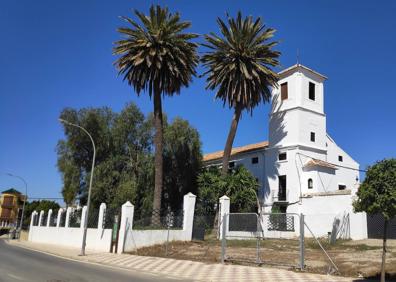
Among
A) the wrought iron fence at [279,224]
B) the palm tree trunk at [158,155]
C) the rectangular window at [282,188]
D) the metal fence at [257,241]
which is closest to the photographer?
the metal fence at [257,241]

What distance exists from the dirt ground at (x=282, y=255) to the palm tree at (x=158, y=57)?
7.78m

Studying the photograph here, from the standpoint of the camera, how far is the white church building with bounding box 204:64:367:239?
38938mm

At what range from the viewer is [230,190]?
3503 cm

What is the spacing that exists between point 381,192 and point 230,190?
24598 mm

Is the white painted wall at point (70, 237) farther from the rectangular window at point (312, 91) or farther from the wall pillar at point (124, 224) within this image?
the rectangular window at point (312, 91)

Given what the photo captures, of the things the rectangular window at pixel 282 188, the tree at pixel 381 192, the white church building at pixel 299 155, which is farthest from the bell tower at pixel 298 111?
the tree at pixel 381 192

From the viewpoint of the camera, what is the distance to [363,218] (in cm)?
2869

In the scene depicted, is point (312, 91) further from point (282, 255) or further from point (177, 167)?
point (282, 255)

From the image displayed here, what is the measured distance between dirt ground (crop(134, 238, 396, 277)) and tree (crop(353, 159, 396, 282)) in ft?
13.9

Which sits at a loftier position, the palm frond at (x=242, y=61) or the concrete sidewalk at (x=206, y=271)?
the palm frond at (x=242, y=61)

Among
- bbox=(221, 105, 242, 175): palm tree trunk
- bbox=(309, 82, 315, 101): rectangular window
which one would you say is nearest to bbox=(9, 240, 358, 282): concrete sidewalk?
bbox=(221, 105, 242, 175): palm tree trunk

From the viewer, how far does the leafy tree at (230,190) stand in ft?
115

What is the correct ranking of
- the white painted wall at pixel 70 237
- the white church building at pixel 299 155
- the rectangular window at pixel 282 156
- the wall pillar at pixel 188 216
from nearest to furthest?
the white painted wall at pixel 70 237 → the wall pillar at pixel 188 216 → the white church building at pixel 299 155 → the rectangular window at pixel 282 156

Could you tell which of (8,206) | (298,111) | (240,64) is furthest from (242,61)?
(8,206)
